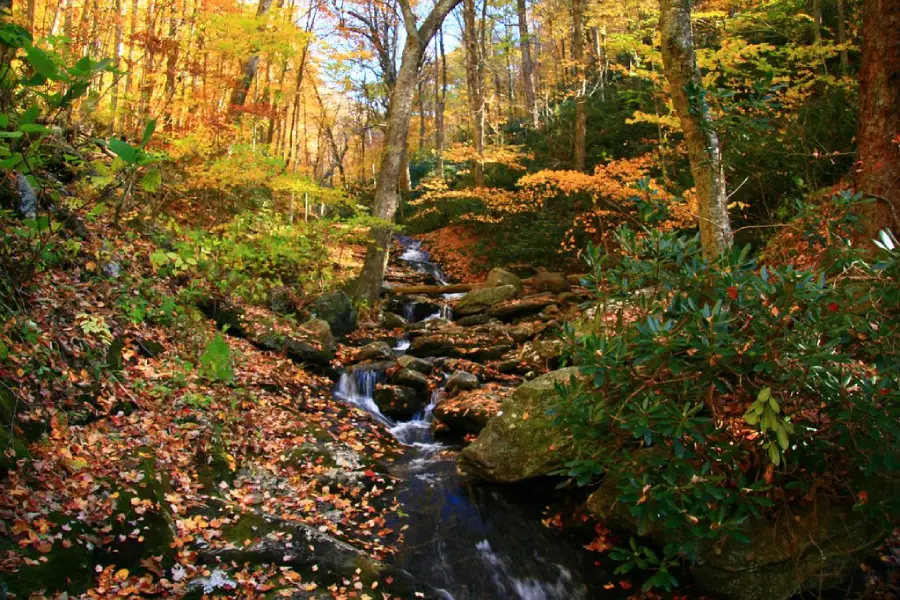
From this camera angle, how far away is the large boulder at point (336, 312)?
10.1 m

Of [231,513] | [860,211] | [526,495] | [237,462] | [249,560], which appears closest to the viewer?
[249,560]

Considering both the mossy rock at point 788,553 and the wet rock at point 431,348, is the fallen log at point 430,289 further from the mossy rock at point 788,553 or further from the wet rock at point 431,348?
the mossy rock at point 788,553

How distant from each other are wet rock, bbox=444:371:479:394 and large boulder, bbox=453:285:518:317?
399 centimetres

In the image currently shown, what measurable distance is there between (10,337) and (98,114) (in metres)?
7.52

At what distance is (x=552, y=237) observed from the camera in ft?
45.3

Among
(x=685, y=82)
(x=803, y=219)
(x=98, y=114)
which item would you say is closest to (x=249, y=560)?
(x=803, y=219)

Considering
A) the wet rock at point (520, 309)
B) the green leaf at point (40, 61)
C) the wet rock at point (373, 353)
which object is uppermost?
the green leaf at point (40, 61)

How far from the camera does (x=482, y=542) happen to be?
518cm

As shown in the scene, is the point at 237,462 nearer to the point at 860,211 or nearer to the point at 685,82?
the point at 685,82

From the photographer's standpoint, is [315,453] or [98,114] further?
[98,114]

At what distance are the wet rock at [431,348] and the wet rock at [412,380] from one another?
152 centimetres

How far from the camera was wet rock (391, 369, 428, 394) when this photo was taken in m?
8.37

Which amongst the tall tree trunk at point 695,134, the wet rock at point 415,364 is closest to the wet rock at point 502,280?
the wet rock at point 415,364

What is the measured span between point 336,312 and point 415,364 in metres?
2.22
